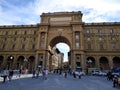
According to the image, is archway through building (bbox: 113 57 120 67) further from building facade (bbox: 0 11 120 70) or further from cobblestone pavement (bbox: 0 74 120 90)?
cobblestone pavement (bbox: 0 74 120 90)

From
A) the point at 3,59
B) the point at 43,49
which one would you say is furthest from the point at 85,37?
the point at 3,59

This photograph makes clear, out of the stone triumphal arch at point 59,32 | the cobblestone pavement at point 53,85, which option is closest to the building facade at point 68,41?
the stone triumphal arch at point 59,32

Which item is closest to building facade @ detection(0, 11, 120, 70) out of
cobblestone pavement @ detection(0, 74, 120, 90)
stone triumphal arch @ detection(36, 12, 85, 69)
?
stone triumphal arch @ detection(36, 12, 85, 69)

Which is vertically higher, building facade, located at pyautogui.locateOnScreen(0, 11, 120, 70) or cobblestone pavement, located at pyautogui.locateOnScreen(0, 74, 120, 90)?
building facade, located at pyautogui.locateOnScreen(0, 11, 120, 70)

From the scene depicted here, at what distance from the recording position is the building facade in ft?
154

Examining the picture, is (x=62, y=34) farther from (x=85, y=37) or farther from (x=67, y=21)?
(x=85, y=37)

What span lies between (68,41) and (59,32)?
199 inches

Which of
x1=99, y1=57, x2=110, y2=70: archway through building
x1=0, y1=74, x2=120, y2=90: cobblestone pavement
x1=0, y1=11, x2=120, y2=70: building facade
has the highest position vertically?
x1=0, y1=11, x2=120, y2=70: building facade

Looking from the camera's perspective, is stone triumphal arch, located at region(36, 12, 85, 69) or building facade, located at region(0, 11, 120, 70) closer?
building facade, located at region(0, 11, 120, 70)

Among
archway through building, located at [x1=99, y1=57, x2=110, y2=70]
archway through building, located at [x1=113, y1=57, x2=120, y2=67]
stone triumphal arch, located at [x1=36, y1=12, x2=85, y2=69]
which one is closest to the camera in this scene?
stone triumphal arch, located at [x1=36, y1=12, x2=85, y2=69]

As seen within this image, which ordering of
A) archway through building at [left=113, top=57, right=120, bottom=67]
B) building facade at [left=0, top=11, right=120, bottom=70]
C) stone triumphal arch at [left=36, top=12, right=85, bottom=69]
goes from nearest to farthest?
building facade at [left=0, top=11, right=120, bottom=70], stone triumphal arch at [left=36, top=12, right=85, bottom=69], archway through building at [left=113, top=57, right=120, bottom=67]

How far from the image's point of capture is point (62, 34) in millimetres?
50156

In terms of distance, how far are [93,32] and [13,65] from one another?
112 feet

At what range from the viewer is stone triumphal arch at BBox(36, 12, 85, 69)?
156ft
